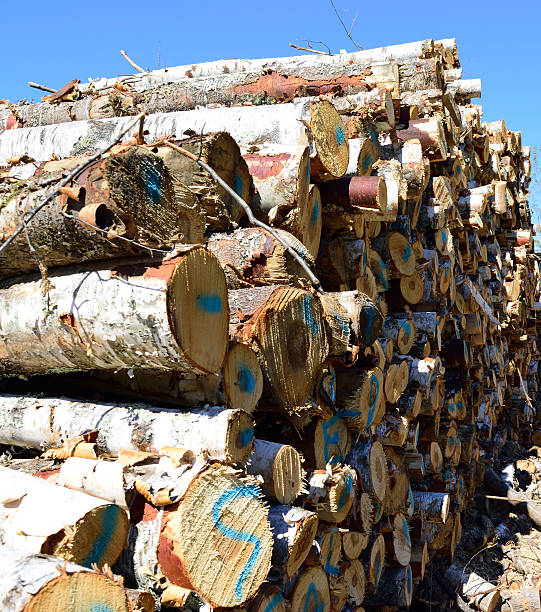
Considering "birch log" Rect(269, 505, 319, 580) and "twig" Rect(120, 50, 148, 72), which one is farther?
"twig" Rect(120, 50, 148, 72)

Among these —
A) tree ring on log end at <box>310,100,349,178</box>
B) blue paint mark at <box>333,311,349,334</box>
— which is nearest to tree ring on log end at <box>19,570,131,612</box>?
blue paint mark at <box>333,311,349,334</box>

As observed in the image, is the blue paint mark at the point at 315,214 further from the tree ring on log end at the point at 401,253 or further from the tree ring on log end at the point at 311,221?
the tree ring on log end at the point at 401,253

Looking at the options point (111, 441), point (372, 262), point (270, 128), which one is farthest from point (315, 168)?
point (111, 441)

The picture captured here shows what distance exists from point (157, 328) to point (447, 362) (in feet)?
15.0

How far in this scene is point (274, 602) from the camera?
1.97 meters

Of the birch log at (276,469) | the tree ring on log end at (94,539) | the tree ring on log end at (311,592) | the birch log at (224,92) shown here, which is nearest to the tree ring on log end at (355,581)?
the tree ring on log end at (311,592)

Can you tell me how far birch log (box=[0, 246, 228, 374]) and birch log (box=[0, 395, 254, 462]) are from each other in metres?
0.17

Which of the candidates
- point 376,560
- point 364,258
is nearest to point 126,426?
point 364,258

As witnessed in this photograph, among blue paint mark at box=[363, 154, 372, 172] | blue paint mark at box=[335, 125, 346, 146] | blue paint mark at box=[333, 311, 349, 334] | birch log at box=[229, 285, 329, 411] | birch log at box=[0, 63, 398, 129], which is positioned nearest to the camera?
birch log at box=[229, 285, 329, 411]

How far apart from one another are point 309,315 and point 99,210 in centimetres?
95

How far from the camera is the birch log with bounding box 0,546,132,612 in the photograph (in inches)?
45.4

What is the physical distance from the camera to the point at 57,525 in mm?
1441

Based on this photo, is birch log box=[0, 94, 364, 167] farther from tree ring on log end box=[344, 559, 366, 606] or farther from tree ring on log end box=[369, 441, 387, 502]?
tree ring on log end box=[344, 559, 366, 606]

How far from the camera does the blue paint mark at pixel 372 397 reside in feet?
9.94
